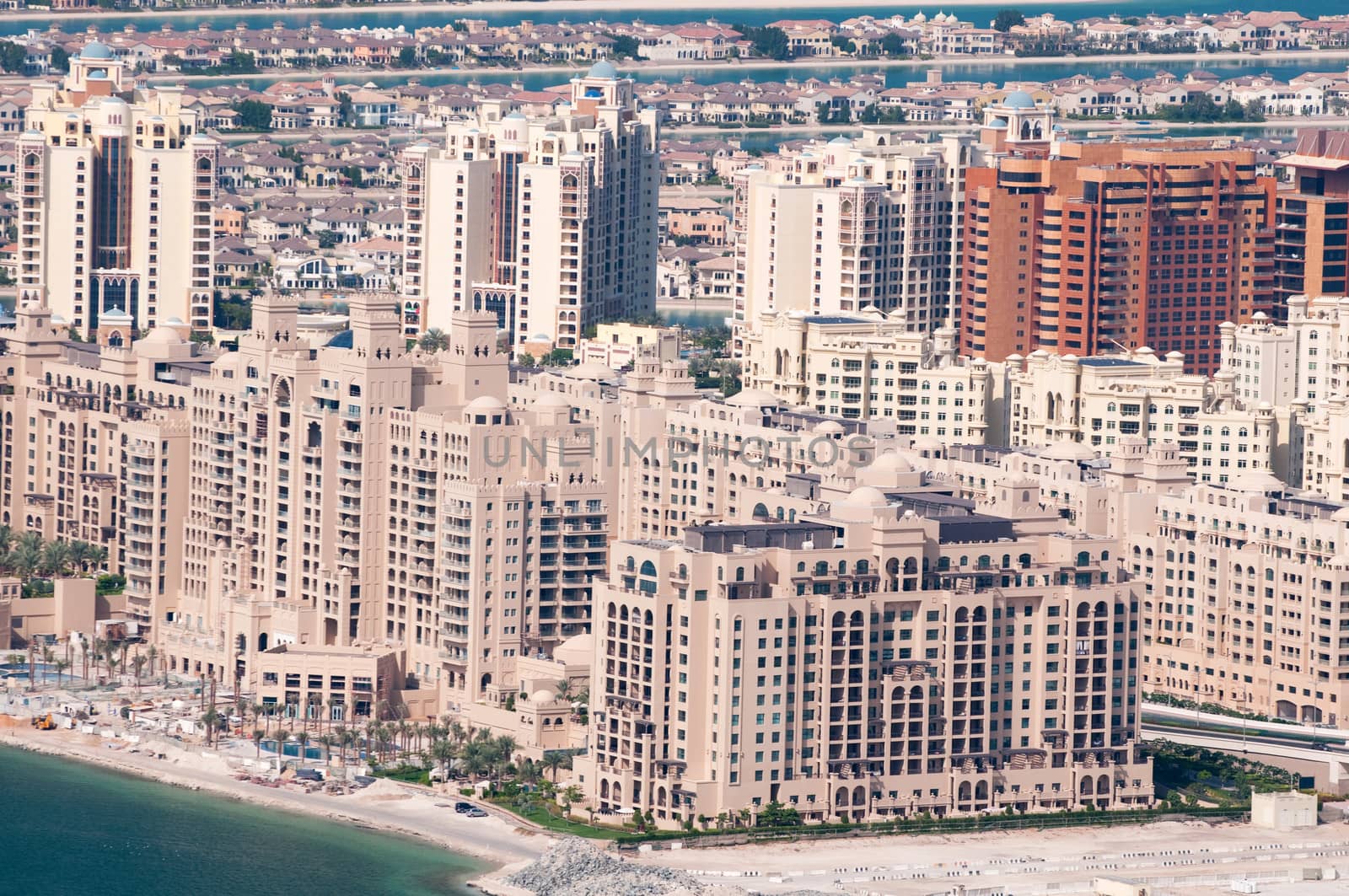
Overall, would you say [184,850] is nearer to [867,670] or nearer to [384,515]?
[384,515]

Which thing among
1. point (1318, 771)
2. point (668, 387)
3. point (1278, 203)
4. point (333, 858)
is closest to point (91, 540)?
point (668, 387)

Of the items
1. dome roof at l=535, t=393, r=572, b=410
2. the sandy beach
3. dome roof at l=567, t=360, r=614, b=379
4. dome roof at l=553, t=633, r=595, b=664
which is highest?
dome roof at l=567, t=360, r=614, b=379

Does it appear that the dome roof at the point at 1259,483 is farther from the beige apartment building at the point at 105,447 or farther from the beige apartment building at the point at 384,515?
the beige apartment building at the point at 105,447

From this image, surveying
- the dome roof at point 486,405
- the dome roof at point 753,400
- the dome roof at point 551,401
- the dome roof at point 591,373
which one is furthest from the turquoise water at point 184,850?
the dome roof at point 753,400

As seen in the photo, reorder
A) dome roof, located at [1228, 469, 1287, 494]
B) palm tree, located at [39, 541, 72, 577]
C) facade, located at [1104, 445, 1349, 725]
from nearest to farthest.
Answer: facade, located at [1104, 445, 1349, 725], dome roof, located at [1228, 469, 1287, 494], palm tree, located at [39, 541, 72, 577]

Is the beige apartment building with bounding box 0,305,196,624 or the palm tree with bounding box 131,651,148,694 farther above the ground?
the beige apartment building with bounding box 0,305,196,624

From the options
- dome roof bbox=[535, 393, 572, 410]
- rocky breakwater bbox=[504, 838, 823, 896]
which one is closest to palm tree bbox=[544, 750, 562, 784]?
rocky breakwater bbox=[504, 838, 823, 896]

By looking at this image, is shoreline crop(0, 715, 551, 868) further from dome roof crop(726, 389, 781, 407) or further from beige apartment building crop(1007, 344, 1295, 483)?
beige apartment building crop(1007, 344, 1295, 483)

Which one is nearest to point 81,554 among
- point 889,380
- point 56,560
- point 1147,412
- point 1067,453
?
point 56,560
